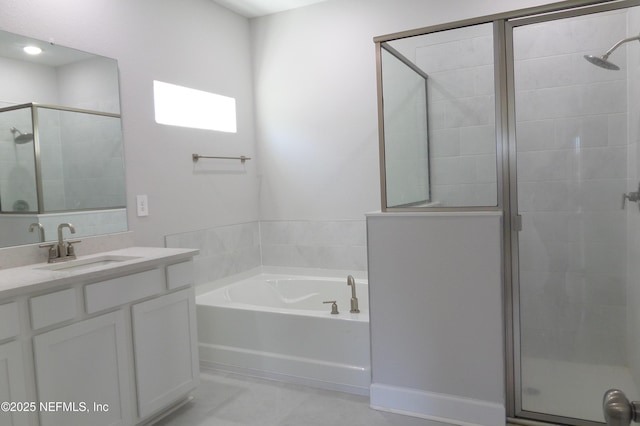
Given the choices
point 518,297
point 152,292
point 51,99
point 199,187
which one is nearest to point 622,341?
point 518,297

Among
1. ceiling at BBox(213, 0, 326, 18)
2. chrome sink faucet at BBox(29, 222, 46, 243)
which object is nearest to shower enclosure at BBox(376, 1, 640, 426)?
ceiling at BBox(213, 0, 326, 18)

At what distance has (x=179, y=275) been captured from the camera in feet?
8.18

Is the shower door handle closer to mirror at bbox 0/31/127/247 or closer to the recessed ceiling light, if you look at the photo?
mirror at bbox 0/31/127/247

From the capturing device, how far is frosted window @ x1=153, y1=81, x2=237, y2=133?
125 inches

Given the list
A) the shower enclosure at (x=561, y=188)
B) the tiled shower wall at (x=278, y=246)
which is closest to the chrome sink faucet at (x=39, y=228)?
the tiled shower wall at (x=278, y=246)

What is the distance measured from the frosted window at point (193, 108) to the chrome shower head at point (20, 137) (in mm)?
911

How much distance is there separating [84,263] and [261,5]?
8.27 ft

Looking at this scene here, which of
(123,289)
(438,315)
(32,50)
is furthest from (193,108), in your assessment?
(438,315)

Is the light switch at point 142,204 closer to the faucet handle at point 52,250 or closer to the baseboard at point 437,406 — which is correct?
the faucet handle at point 52,250

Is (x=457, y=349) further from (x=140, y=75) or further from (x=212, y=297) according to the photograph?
(x=140, y=75)

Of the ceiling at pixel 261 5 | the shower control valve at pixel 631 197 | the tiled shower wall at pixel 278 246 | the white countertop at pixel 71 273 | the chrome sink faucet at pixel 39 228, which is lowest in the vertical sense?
the tiled shower wall at pixel 278 246

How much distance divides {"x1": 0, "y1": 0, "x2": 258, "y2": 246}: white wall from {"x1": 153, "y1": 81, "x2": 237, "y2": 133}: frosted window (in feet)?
0.19

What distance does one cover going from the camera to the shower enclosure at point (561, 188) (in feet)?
7.04

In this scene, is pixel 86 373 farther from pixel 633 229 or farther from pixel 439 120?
pixel 633 229
